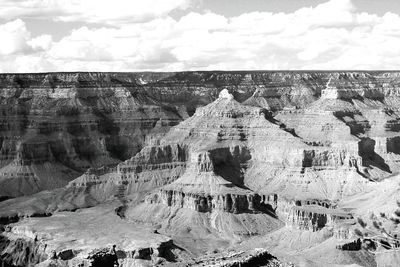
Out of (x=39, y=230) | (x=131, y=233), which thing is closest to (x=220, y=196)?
(x=131, y=233)

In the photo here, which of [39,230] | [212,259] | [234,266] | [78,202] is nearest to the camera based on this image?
[234,266]

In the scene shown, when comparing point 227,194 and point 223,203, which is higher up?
point 227,194

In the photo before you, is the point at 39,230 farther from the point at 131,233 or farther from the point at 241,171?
the point at 241,171

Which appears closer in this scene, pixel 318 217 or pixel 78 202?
pixel 318 217

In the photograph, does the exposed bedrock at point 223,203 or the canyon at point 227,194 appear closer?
the canyon at point 227,194

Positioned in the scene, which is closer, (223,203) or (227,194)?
(223,203)

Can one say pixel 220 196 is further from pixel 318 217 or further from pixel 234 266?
pixel 234 266

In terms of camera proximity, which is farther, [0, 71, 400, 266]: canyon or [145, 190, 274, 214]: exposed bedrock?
[145, 190, 274, 214]: exposed bedrock

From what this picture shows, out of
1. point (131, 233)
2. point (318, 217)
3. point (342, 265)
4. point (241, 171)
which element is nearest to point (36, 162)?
point (241, 171)

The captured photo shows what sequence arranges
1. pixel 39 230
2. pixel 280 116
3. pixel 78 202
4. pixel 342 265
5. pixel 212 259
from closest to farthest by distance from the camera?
pixel 212 259
pixel 342 265
pixel 39 230
pixel 78 202
pixel 280 116

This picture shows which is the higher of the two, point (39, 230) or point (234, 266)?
point (234, 266)
